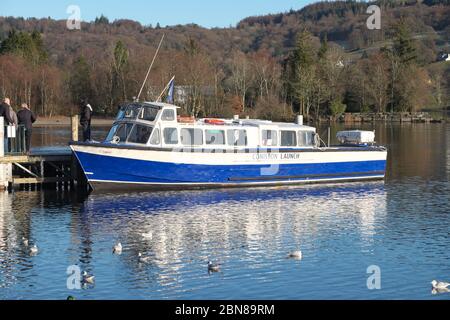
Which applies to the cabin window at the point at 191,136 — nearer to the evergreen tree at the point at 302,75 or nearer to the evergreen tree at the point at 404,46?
the evergreen tree at the point at 302,75

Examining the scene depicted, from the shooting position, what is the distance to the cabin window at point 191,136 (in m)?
37.1

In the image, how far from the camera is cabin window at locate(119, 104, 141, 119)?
37.1 metres

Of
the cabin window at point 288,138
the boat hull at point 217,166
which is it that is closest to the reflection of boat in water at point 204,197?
the boat hull at point 217,166

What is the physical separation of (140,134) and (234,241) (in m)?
11.6

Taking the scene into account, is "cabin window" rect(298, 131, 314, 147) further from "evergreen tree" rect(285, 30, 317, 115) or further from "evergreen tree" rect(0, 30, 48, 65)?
"evergreen tree" rect(0, 30, 48, 65)

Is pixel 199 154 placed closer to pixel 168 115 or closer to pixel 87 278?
pixel 168 115

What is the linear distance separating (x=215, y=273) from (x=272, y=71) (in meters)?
108

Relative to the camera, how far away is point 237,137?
3866cm

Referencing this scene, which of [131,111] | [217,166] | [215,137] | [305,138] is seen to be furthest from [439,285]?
[305,138]
